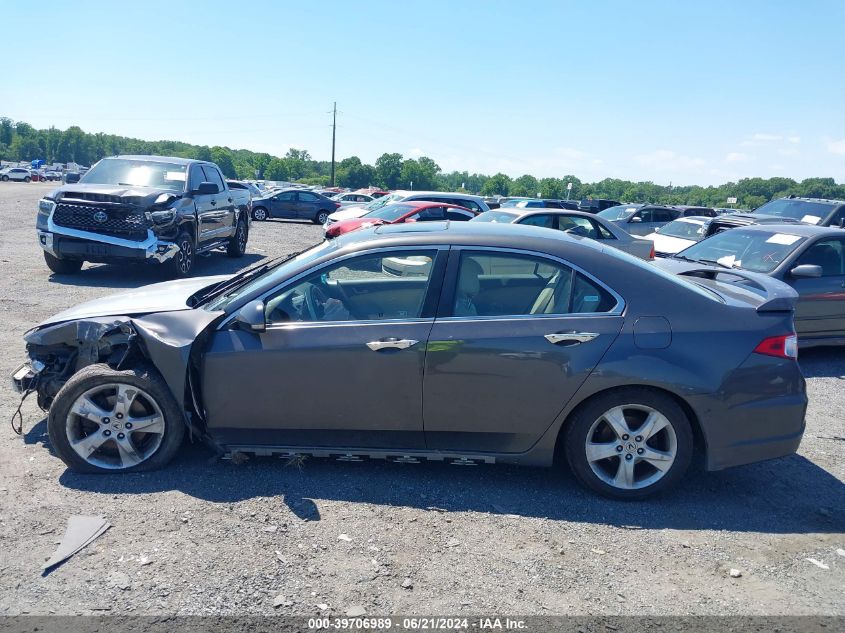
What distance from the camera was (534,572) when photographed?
3270 mm

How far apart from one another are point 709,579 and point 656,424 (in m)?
0.93

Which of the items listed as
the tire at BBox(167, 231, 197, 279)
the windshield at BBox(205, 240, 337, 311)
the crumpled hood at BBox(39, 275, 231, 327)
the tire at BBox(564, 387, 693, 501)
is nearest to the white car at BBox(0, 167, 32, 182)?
the tire at BBox(167, 231, 197, 279)

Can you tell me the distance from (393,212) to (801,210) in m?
10.3

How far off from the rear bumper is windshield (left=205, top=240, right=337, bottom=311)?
6318mm

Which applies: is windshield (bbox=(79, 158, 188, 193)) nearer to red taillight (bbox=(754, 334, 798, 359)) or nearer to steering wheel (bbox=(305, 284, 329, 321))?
steering wheel (bbox=(305, 284, 329, 321))

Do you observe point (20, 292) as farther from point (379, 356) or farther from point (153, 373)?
point (379, 356)

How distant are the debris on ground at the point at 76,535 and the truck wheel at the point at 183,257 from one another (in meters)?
7.78

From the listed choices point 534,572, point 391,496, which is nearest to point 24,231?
point 391,496

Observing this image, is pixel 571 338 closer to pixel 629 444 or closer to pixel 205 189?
pixel 629 444

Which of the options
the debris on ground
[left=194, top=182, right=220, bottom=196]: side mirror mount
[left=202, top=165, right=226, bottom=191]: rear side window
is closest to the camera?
the debris on ground

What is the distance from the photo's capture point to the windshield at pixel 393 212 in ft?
49.0

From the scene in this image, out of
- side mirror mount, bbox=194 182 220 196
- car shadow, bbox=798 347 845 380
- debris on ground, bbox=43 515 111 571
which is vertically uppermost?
side mirror mount, bbox=194 182 220 196

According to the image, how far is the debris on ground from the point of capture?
324cm

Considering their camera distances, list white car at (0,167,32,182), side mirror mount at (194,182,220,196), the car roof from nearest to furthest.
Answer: the car roof
side mirror mount at (194,182,220,196)
white car at (0,167,32,182)
